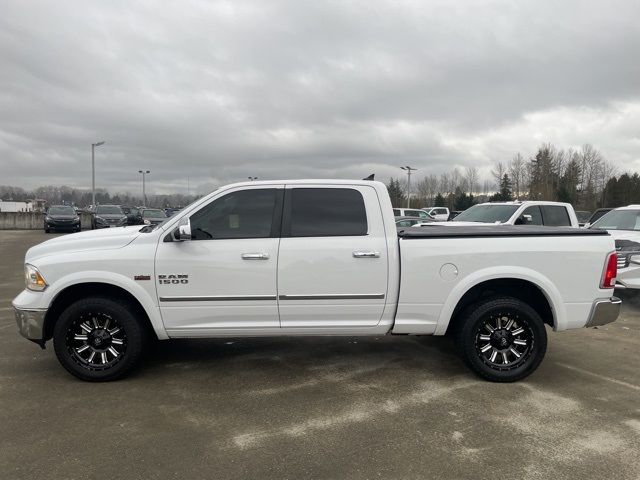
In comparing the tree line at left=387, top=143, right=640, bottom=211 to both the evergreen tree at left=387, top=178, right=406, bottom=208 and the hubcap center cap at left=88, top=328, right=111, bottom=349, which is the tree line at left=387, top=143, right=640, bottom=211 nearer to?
the evergreen tree at left=387, top=178, right=406, bottom=208

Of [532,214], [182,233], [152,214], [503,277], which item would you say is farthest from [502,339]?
[152,214]

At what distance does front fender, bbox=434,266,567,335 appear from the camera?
179 inches

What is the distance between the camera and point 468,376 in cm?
488

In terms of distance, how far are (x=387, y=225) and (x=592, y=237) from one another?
203 cm

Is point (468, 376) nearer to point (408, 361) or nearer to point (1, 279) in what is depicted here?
point (408, 361)

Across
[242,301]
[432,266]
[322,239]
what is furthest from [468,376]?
[242,301]

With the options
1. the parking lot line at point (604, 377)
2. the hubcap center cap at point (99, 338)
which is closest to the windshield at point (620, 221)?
the parking lot line at point (604, 377)

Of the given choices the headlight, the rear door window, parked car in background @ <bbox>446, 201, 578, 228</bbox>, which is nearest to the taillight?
the rear door window

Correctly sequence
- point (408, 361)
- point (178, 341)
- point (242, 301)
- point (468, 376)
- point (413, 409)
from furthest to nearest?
point (178, 341), point (408, 361), point (468, 376), point (242, 301), point (413, 409)

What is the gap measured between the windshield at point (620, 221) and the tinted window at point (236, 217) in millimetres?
7431

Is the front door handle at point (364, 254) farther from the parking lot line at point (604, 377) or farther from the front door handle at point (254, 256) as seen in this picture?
the parking lot line at point (604, 377)

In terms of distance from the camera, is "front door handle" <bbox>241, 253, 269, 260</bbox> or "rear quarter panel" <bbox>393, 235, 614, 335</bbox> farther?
"rear quarter panel" <bbox>393, 235, 614, 335</bbox>

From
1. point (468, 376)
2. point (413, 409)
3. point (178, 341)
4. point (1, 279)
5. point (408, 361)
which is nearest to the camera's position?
point (413, 409)

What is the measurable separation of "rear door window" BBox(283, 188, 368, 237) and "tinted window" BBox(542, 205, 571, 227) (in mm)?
7729
